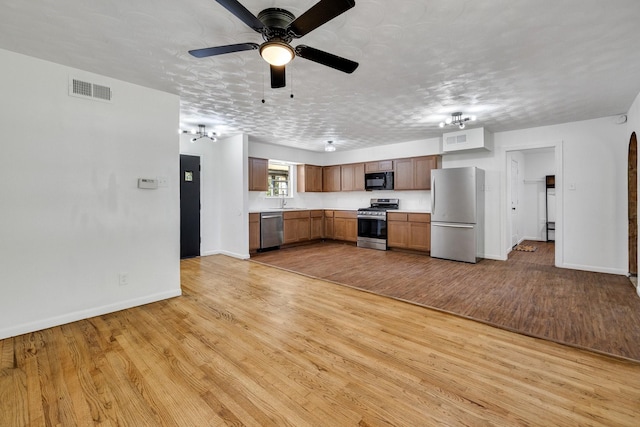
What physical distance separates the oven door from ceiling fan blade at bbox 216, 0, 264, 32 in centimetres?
534

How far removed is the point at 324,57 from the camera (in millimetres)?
2049

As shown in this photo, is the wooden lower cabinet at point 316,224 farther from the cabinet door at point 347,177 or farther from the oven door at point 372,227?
the oven door at point 372,227

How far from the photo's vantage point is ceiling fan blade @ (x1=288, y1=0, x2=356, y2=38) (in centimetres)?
151

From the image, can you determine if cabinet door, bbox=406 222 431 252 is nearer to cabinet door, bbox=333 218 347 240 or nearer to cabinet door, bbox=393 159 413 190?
cabinet door, bbox=393 159 413 190

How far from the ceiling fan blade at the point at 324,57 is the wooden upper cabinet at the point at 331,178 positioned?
5.69 meters

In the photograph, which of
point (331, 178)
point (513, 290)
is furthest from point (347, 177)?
point (513, 290)

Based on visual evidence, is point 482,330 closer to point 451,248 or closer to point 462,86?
point 462,86

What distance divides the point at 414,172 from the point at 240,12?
5.39 m

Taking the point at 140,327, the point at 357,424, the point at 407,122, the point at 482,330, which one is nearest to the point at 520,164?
the point at 407,122

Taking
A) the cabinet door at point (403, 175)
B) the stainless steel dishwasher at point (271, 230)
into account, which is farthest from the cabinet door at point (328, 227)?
the cabinet door at point (403, 175)

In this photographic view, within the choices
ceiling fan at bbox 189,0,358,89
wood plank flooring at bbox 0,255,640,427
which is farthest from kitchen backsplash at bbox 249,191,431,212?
ceiling fan at bbox 189,0,358,89

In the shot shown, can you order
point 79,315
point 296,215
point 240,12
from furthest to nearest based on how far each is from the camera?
point 296,215, point 79,315, point 240,12

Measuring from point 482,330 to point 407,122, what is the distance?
11.4ft

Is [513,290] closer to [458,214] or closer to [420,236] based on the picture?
[458,214]
